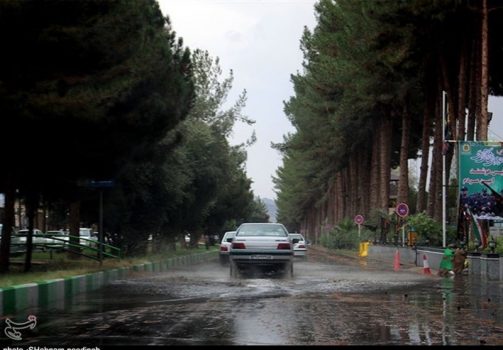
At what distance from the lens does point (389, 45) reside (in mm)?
30750

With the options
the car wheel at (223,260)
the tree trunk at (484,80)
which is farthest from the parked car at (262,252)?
the car wheel at (223,260)

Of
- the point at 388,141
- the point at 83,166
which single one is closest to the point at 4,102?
the point at 83,166

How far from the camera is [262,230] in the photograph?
2323cm

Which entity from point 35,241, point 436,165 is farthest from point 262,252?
point 35,241

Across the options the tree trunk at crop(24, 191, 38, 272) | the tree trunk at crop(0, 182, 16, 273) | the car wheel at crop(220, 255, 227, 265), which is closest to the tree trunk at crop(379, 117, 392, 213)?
the car wheel at crop(220, 255, 227, 265)

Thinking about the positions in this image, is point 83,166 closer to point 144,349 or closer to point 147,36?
point 147,36

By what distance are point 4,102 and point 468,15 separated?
69.5 feet

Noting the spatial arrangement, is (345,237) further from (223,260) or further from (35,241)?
(35,241)

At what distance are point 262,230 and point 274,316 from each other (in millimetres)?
11480

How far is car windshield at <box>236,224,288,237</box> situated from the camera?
22886 mm

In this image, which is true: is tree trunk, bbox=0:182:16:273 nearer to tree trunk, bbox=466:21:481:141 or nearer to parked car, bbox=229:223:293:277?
parked car, bbox=229:223:293:277

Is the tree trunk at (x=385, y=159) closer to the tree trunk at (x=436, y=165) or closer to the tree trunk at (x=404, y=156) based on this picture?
the tree trunk at (x=404, y=156)

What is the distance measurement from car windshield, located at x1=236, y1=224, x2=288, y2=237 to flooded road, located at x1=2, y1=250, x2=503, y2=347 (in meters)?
3.96

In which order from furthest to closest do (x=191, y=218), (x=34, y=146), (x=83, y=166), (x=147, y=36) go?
1. (x=191, y=218)
2. (x=147, y=36)
3. (x=83, y=166)
4. (x=34, y=146)
